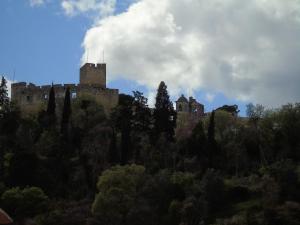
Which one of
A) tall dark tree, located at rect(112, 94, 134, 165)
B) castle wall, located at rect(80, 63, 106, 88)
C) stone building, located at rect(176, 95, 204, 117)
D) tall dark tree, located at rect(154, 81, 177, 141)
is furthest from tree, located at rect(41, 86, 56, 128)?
stone building, located at rect(176, 95, 204, 117)

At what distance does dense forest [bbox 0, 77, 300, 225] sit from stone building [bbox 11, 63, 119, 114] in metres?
9.54

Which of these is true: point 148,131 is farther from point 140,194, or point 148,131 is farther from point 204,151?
point 140,194

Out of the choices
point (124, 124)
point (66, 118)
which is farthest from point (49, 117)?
point (124, 124)

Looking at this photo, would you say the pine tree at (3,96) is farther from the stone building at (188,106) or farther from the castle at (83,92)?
the stone building at (188,106)

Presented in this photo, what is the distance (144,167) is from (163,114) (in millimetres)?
12682

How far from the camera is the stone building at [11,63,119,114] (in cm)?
7800

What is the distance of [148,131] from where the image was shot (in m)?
59.3

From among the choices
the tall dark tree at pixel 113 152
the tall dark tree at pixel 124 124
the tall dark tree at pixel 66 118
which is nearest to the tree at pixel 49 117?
the tall dark tree at pixel 66 118

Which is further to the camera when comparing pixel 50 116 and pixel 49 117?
pixel 50 116

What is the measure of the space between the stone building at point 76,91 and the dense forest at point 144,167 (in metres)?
9.54

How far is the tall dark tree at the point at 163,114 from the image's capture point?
57219mm

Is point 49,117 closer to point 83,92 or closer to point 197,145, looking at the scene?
point 197,145

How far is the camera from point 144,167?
149 feet

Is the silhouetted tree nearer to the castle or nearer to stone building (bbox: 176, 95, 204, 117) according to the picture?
the castle
